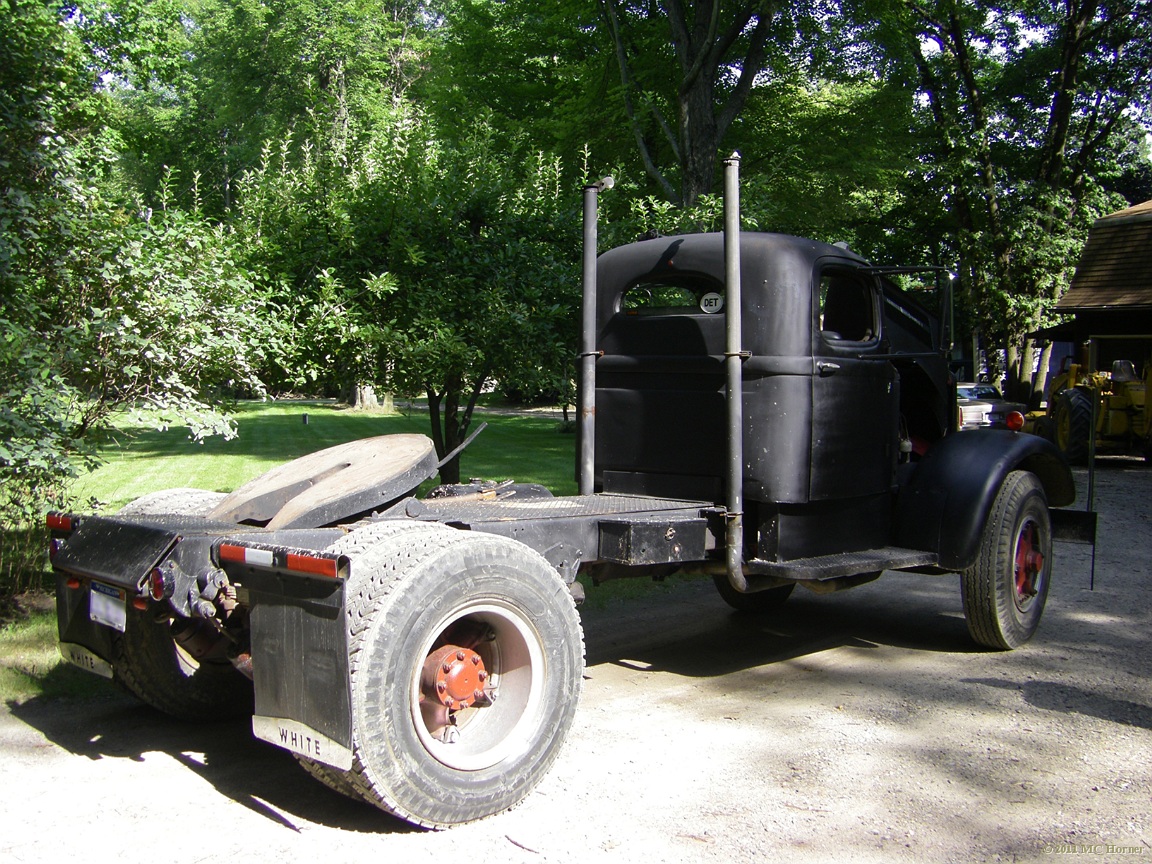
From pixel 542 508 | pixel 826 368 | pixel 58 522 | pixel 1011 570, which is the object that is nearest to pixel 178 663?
pixel 58 522

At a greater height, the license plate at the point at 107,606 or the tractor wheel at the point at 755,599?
the license plate at the point at 107,606

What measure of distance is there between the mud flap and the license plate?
645 mm

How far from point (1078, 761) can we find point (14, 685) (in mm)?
5016

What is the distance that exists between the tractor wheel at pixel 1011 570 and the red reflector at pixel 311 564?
12.5ft

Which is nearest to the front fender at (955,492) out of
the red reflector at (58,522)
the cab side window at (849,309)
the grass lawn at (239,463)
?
the cab side window at (849,309)

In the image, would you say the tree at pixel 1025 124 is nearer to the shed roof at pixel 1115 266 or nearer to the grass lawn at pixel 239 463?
the shed roof at pixel 1115 266

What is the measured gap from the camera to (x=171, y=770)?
4.16 m

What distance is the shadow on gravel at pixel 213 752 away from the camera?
377cm

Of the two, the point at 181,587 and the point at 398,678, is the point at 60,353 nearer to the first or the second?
the point at 181,587

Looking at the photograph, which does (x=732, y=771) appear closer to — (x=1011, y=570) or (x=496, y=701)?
(x=496, y=701)

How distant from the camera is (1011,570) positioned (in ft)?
19.3

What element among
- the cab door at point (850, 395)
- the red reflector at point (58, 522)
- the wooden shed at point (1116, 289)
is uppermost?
the wooden shed at point (1116, 289)

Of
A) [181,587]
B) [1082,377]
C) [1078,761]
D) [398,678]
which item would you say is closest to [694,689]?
[1078,761]

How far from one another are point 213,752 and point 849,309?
13.4 ft
